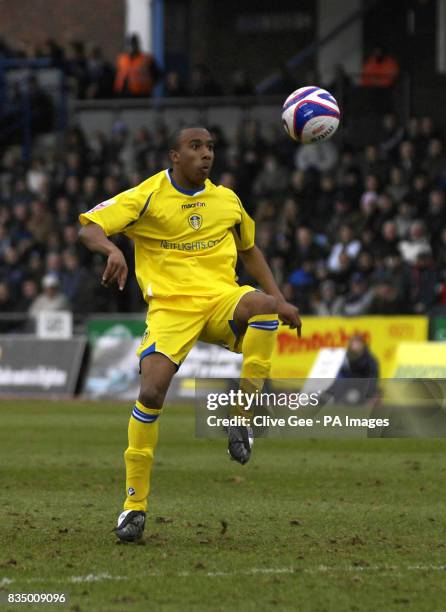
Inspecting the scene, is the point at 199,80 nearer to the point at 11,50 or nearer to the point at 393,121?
the point at 393,121

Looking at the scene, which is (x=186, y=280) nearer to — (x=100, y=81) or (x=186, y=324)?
(x=186, y=324)

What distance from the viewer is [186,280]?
28.5ft

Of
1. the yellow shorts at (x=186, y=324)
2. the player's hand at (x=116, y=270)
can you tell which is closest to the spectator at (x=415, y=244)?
the yellow shorts at (x=186, y=324)

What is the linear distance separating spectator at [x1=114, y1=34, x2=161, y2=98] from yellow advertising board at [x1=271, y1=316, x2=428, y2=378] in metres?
9.00

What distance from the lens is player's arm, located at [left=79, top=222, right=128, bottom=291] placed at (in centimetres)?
767

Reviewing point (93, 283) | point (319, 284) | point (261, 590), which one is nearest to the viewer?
point (261, 590)

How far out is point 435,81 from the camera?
27875 mm

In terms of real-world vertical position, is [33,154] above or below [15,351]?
above

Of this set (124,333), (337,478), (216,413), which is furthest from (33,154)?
(216,413)

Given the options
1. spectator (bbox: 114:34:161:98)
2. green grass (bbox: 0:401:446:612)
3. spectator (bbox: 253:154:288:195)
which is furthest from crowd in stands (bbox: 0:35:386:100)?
green grass (bbox: 0:401:446:612)

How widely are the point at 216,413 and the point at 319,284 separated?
13.4 m

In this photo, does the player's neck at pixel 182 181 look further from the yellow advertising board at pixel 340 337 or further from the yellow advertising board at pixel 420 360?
the yellow advertising board at pixel 340 337

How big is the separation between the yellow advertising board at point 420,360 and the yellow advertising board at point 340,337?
80cm

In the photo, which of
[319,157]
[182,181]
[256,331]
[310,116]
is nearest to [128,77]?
[319,157]
